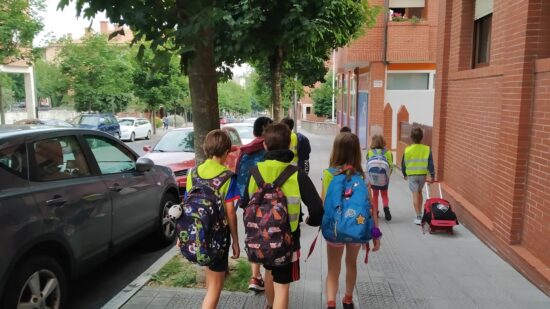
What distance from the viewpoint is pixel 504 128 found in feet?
18.7

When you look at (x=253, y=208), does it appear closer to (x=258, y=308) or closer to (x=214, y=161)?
(x=214, y=161)

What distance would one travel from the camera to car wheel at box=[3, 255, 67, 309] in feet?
11.4

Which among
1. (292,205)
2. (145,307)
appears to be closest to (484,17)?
(292,205)

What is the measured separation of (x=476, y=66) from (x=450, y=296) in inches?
178

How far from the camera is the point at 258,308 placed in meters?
4.17

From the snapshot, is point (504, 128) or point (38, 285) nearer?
point (38, 285)

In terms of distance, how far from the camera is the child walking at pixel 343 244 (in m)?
3.82

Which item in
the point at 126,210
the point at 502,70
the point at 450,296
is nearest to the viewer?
the point at 450,296

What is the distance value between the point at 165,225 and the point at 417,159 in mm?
3753

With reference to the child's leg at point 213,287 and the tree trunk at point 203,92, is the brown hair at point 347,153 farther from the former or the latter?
the tree trunk at point 203,92

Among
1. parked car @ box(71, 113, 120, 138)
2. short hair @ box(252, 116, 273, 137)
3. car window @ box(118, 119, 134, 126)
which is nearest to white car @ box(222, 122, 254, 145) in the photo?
short hair @ box(252, 116, 273, 137)

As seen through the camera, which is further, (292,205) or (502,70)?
(502,70)

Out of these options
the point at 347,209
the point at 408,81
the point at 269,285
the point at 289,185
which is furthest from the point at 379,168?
the point at 408,81

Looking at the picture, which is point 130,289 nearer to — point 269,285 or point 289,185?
point 269,285
